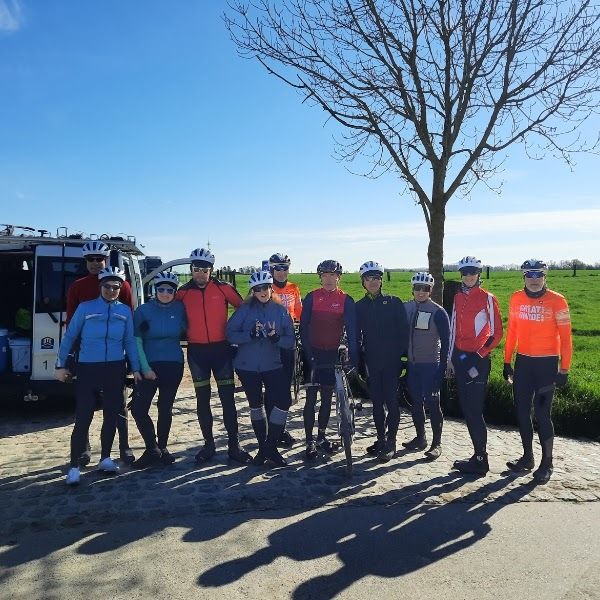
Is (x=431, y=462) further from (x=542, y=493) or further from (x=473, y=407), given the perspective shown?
(x=542, y=493)

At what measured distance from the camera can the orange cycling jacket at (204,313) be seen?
5871 mm

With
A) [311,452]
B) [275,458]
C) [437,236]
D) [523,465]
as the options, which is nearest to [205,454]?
[275,458]

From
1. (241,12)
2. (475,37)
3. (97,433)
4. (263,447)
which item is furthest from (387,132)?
(97,433)

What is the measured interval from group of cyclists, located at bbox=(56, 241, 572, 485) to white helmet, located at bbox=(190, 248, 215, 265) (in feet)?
0.05

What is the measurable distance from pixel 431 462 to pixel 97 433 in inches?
178

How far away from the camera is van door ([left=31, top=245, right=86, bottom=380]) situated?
7.55 meters

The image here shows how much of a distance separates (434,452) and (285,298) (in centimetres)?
294

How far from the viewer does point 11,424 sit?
7.73 m

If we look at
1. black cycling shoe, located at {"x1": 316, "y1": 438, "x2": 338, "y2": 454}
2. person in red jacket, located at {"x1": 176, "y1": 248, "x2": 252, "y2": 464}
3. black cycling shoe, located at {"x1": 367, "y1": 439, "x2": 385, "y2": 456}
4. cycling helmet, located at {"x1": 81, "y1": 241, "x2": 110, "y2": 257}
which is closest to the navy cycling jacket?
black cycling shoe, located at {"x1": 367, "y1": 439, "x2": 385, "y2": 456}

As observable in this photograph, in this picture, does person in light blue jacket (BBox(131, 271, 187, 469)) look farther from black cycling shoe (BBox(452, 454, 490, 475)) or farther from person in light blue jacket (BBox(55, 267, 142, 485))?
black cycling shoe (BBox(452, 454, 490, 475))

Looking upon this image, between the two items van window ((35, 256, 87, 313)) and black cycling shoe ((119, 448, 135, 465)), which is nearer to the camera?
black cycling shoe ((119, 448, 135, 465))

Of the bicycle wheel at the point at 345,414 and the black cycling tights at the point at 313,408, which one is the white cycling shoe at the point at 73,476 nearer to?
the black cycling tights at the point at 313,408

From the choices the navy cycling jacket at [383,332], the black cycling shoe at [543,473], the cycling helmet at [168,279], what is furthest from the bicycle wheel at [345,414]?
the cycling helmet at [168,279]

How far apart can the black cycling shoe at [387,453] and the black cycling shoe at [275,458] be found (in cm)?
111
